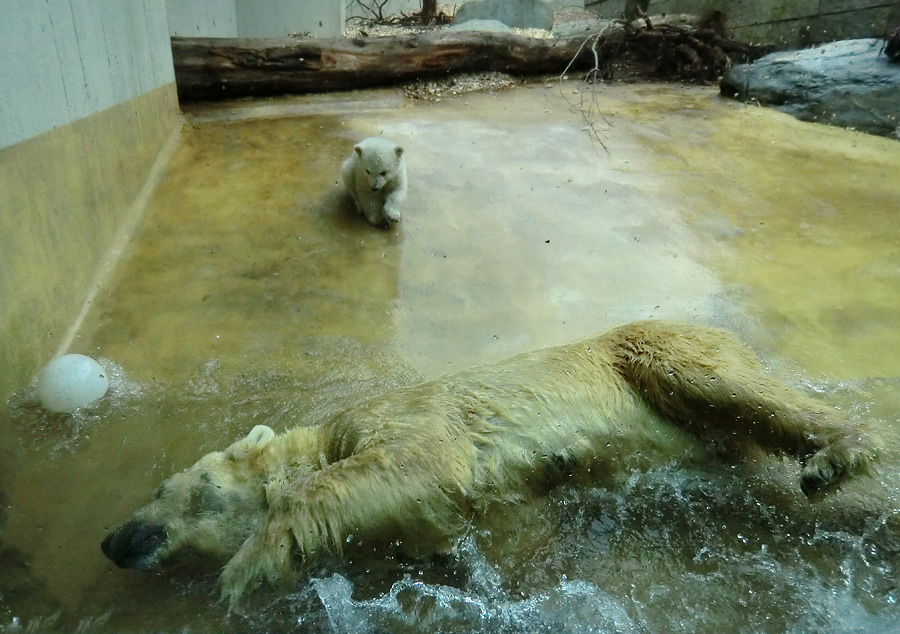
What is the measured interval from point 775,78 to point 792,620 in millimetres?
6722

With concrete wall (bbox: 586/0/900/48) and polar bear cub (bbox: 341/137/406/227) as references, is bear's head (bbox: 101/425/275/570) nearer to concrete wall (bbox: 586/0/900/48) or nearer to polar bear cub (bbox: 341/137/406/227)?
polar bear cub (bbox: 341/137/406/227)

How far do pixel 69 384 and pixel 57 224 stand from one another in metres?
0.80

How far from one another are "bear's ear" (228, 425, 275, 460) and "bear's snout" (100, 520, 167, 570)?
32 cm

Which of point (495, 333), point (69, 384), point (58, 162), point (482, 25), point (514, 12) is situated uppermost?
point (514, 12)

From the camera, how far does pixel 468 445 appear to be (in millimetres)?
1956

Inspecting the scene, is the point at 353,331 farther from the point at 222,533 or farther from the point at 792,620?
the point at 792,620

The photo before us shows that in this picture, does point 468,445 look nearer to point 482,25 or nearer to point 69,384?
point 69,384

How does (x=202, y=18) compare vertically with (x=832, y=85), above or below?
above

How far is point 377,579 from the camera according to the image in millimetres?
1737

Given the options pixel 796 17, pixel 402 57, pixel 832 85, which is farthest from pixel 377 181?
pixel 796 17

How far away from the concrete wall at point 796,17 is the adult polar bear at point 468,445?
6.21 meters

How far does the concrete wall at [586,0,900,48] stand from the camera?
271 inches

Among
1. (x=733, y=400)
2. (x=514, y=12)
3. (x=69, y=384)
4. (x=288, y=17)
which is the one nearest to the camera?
(x=733, y=400)

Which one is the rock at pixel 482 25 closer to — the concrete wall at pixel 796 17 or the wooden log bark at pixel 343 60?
the concrete wall at pixel 796 17
